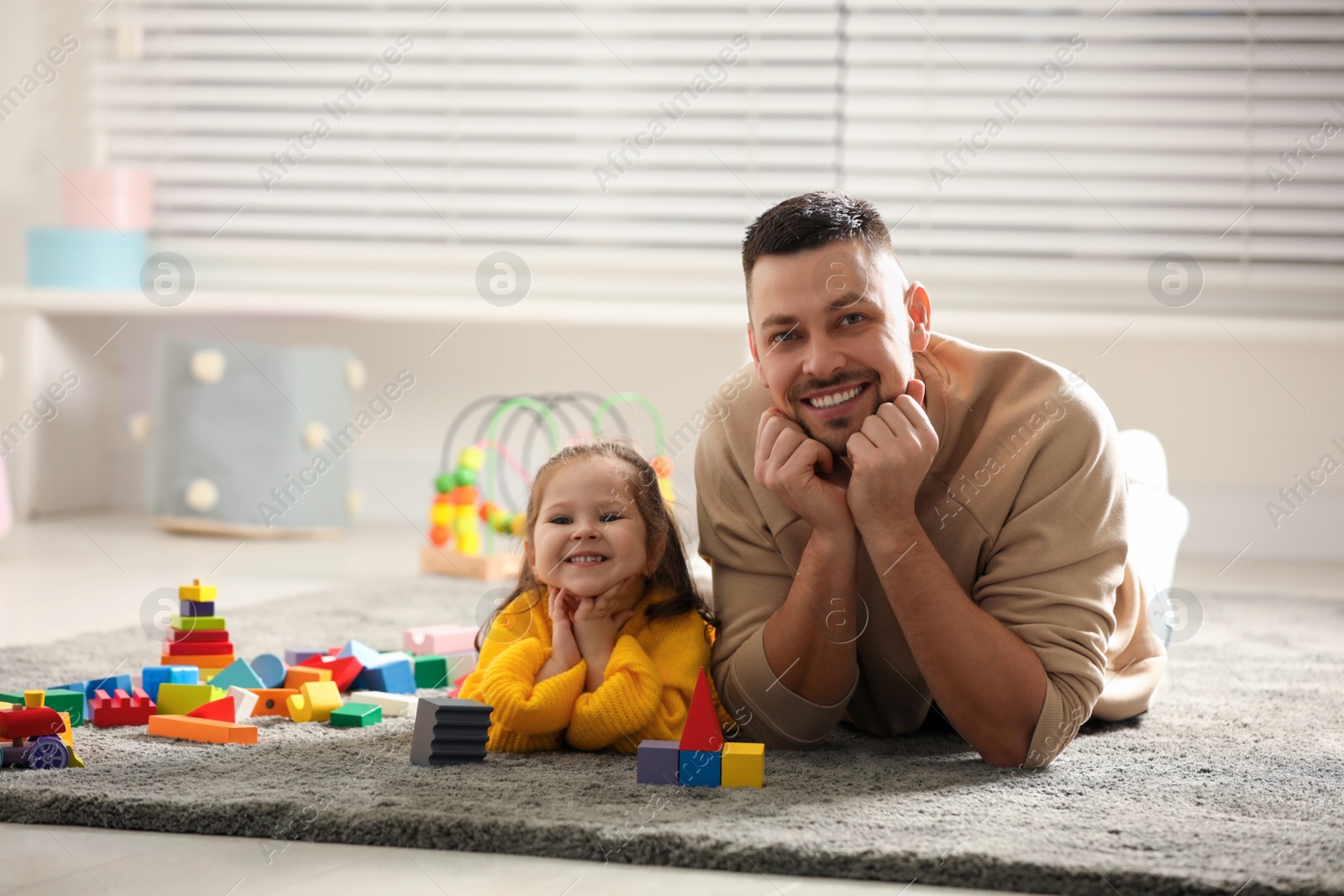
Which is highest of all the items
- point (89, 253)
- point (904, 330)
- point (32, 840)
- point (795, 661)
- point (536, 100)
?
point (536, 100)

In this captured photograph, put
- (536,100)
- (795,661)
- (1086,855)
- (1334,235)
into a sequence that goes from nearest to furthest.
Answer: (1086,855)
(795,661)
(1334,235)
(536,100)

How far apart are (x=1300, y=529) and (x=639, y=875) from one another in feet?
8.71

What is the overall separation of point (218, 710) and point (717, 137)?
7.38ft

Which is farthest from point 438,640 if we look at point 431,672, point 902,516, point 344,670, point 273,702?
point 902,516

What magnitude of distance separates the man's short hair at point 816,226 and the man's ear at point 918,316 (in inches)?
2.4

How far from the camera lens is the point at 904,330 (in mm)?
1197

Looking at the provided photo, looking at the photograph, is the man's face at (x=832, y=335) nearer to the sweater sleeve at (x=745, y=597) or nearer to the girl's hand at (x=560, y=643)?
the sweater sleeve at (x=745, y=597)

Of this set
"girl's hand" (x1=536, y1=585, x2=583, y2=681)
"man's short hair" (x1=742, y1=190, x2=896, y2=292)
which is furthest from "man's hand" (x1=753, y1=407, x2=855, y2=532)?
"girl's hand" (x1=536, y1=585, x2=583, y2=681)

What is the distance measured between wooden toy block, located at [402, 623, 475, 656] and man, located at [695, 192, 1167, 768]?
0.58 metres

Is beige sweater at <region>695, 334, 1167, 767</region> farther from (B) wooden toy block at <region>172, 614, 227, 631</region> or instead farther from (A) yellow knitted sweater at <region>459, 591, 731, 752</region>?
(B) wooden toy block at <region>172, 614, 227, 631</region>

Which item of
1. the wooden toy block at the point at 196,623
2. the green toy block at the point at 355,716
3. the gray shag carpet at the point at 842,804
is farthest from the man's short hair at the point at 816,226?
the wooden toy block at the point at 196,623

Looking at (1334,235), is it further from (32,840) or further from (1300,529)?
(32,840)

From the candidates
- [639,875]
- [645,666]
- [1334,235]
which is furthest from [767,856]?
[1334,235]

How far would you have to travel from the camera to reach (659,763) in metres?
1.12
